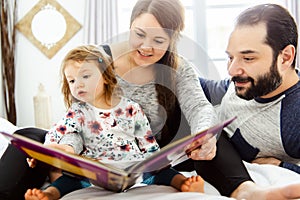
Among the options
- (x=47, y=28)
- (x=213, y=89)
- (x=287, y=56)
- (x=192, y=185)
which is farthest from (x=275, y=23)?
(x=47, y=28)

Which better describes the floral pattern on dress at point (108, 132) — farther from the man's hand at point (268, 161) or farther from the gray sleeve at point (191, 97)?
the man's hand at point (268, 161)

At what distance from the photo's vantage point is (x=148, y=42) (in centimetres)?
117

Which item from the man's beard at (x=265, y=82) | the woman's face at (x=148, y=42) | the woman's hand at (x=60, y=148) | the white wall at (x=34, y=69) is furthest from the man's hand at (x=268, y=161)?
the white wall at (x=34, y=69)

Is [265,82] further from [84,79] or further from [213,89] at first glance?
[84,79]

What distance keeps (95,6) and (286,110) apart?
2.23 m

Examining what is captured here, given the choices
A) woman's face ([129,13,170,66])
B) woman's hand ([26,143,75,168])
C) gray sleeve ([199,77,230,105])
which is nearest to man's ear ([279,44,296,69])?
gray sleeve ([199,77,230,105])

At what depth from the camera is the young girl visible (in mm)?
1171

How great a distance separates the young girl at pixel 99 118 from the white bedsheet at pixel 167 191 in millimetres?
102

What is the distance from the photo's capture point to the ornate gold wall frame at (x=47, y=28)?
331 centimetres

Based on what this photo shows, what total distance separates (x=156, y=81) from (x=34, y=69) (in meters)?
2.32

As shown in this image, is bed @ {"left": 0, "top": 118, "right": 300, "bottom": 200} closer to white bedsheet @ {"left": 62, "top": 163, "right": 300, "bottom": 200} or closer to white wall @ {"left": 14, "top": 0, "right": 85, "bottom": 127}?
white bedsheet @ {"left": 62, "top": 163, "right": 300, "bottom": 200}

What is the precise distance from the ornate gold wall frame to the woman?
2.13 m

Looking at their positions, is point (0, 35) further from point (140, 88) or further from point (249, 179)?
point (249, 179)

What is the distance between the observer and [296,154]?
4.28 ft
